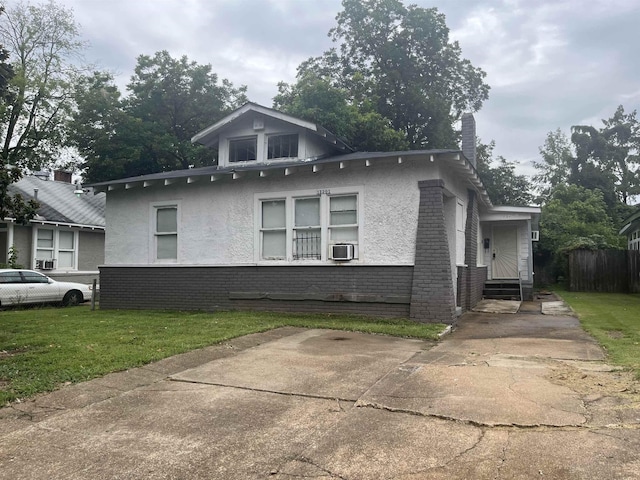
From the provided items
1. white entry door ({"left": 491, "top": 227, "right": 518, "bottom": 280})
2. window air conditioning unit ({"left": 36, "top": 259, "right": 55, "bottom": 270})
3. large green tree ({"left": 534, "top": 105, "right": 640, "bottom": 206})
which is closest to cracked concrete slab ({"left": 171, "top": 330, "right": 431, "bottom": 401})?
white entry door ({"left": 491, "top": 227, "right": 518, "bottom": 280})

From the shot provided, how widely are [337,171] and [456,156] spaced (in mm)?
2706

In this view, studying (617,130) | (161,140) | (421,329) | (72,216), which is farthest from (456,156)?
(617,130)

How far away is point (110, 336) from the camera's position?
875cm

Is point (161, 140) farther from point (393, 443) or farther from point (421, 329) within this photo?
point (393, 443)

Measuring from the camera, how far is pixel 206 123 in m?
29.6

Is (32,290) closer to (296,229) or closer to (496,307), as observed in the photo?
(296,229)

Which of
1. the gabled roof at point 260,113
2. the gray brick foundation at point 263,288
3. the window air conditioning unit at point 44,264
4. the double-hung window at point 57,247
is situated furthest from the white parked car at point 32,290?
the gabled roof at point 260,113

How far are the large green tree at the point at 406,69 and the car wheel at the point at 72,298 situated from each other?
22073 millimetres

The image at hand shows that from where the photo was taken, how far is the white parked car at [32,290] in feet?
51.3

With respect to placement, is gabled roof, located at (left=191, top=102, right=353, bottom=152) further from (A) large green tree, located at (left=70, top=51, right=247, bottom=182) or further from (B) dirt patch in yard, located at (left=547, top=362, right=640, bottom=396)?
(A) large green tree, located at (left=70, top=51, right=247, bottom=182)

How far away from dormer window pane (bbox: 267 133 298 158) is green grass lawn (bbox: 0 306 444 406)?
463 centimetres

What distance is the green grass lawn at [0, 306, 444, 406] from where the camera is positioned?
6.09 meters

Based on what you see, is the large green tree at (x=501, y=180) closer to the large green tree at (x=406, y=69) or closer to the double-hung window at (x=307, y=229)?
the large green tree at (x=406, y=69)

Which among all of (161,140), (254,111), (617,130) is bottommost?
(254,111)
